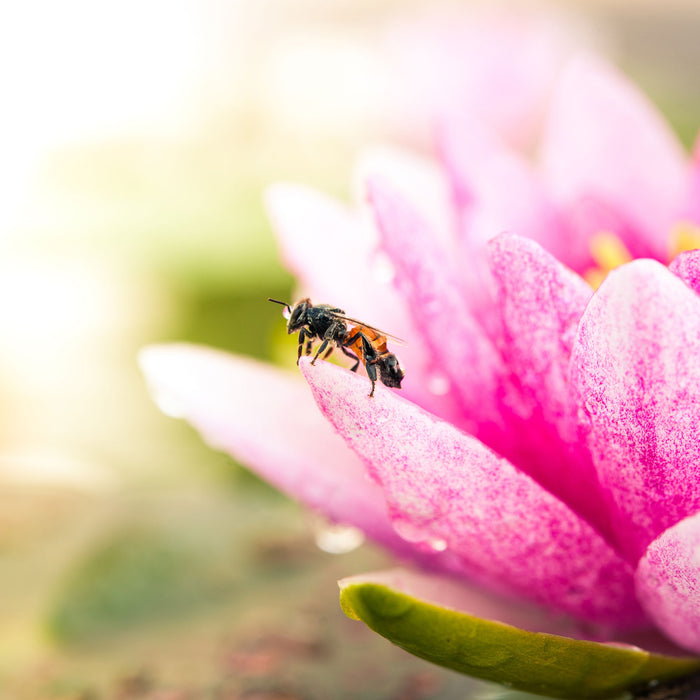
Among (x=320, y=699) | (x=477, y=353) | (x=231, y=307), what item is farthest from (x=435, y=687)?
(x=231, y=307)

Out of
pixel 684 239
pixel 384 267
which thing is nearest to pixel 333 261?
pixel 384 267

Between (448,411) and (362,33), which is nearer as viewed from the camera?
(448,411)

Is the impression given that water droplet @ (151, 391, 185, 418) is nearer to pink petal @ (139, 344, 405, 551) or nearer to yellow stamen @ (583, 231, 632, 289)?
pink petal @ (139, 344, 405, 551)

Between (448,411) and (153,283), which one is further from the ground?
(153,283)

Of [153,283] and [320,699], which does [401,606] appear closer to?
[320,699]

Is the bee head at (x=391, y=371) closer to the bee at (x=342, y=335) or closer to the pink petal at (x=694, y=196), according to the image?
the bee at (x=342, y=335)

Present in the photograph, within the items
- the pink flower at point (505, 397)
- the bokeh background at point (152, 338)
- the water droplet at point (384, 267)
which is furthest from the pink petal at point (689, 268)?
the bokeh background at point (152, 338)
